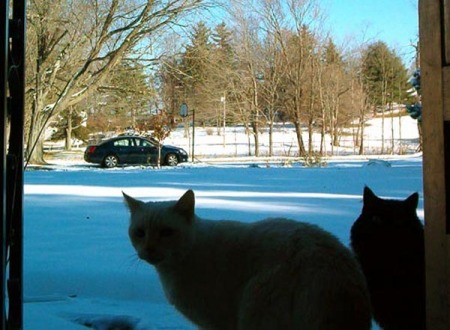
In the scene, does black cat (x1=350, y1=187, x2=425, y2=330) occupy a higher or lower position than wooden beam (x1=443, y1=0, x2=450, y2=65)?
lower

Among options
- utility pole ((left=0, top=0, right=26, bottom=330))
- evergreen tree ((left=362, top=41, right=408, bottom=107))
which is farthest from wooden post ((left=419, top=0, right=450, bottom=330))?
evergreen tree ((left=362, top=41, right=408, bottom=107))

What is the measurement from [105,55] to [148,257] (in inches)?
745

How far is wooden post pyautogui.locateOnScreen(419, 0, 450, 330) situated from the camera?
1667 millimetres

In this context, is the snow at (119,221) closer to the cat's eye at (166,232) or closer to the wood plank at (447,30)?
the cat's eye at (166,232)

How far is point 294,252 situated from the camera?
6.07ft

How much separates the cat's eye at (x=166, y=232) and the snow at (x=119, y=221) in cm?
56

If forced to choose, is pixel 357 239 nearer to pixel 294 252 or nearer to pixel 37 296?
pixel 294 252

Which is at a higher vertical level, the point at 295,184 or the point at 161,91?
the point at 161,91

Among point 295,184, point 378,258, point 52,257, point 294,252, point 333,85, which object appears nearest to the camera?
point 294,252

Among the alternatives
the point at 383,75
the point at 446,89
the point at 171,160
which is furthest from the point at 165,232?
the point at 383,75

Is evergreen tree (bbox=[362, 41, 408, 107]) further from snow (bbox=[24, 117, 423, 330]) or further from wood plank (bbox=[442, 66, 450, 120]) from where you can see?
wood plank (bbox=[442, 66, 450, 120])

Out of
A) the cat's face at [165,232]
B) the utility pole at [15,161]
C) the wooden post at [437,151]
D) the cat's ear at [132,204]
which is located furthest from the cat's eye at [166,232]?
the wooden post at [437,151]

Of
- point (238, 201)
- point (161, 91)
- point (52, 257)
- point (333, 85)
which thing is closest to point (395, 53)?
point (333, 85)

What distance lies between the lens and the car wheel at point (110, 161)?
65.8 ft
